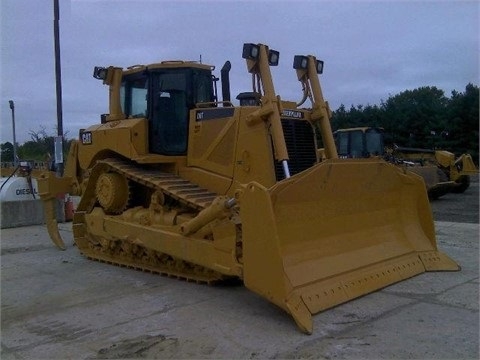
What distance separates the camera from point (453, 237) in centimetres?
917

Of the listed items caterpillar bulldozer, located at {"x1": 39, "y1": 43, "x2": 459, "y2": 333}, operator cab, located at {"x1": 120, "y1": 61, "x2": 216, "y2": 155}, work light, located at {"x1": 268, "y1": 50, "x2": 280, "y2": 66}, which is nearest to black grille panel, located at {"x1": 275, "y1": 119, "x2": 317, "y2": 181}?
caterpillar bulldozer, located at {"x1": 39, "y1": 43, "x2": 459, "y2": 333}

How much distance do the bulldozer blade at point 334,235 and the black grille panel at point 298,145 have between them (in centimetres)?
76

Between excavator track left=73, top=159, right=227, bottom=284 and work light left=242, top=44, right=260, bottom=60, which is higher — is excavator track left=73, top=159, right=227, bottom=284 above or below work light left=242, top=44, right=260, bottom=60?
below

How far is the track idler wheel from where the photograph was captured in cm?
718

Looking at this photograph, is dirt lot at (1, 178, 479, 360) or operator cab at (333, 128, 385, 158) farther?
operator cab at (333, 128, 385, 158)

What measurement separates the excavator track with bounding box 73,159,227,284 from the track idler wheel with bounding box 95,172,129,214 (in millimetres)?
118

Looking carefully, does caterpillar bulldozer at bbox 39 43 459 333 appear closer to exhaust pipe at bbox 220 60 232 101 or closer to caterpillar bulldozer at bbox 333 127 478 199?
exhaust pipe at bbox 220 60 232 101

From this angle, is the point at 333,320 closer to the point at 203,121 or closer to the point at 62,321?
the point at 62,321

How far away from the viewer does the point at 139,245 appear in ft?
22.1

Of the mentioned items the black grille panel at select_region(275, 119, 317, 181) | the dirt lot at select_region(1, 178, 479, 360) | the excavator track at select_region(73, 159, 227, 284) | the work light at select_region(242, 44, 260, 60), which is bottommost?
the dirt lot at select_region(1, 178, 479, 360)

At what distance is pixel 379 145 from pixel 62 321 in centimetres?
1436

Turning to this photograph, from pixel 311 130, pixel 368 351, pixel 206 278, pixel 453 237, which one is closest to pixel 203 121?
pixel 311 130

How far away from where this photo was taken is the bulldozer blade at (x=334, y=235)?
4.61 metres

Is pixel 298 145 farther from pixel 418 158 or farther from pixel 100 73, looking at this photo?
pixel 418 158
